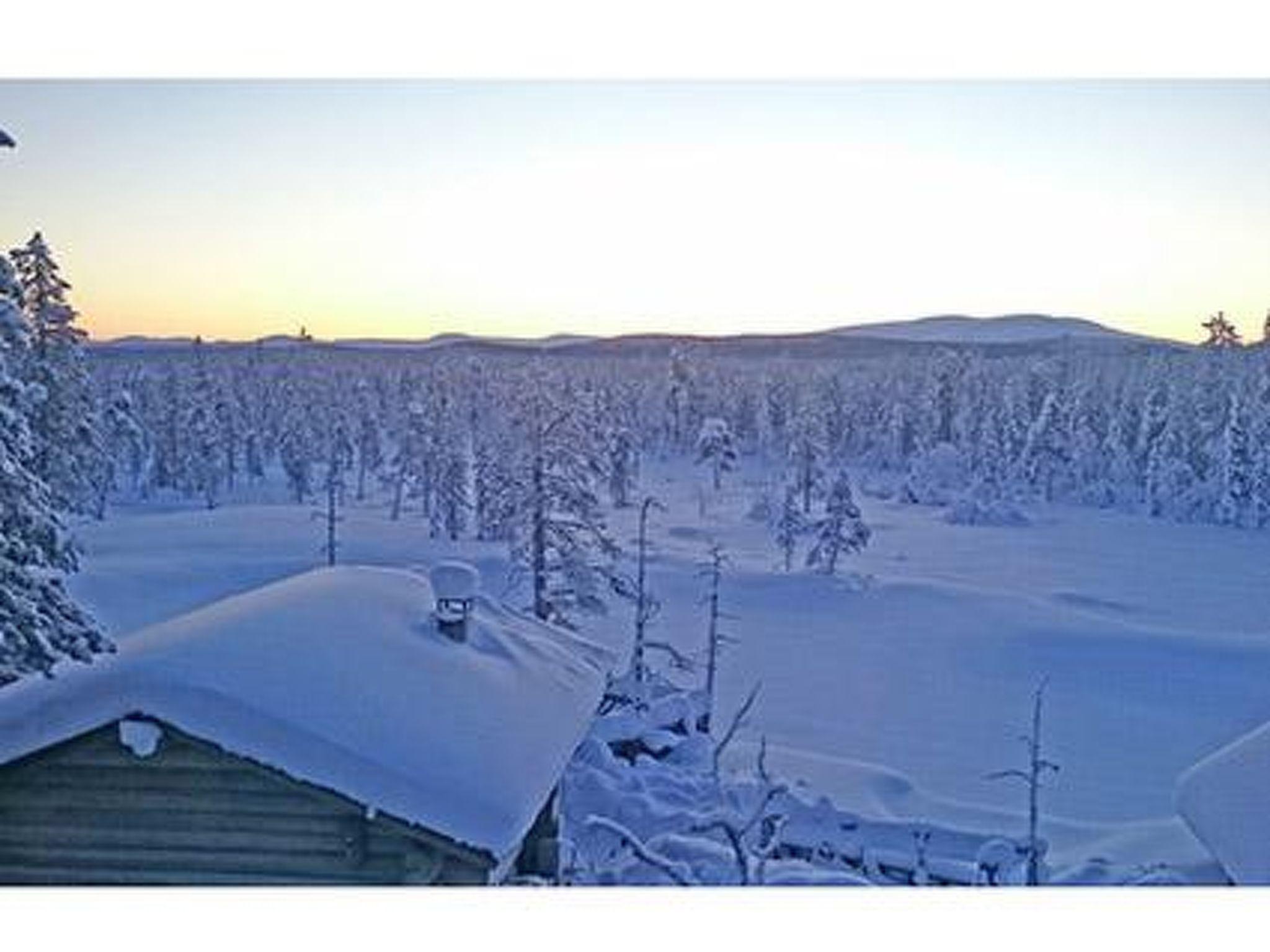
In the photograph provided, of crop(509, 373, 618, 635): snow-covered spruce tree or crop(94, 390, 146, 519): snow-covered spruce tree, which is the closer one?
crop(94, 390, 146, 519): snow-covered spruce tree

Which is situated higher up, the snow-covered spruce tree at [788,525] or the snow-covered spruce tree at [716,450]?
the snow-covered spruce tree at [716,450]

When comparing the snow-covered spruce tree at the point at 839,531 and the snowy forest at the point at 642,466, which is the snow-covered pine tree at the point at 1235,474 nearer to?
the snowy forest at the point at 642,466

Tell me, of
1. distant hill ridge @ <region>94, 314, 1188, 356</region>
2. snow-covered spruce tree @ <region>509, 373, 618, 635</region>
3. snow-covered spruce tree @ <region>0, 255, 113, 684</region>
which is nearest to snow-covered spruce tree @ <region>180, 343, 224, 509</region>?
snow-covered spruce tree @ <region>509, 373, 618, 635</region>

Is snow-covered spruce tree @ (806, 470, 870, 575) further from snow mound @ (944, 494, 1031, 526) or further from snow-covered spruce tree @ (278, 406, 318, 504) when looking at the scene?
snow-covered spruce tree @ (278, 406, 318, 504)

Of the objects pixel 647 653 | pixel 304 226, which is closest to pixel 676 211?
pixel 304 226

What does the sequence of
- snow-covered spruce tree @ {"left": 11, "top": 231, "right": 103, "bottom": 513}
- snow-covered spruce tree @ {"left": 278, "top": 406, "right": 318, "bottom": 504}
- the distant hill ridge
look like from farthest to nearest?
snow-covered spruce tree @ {"left": 278, "top": 406, "right": 318, "bottom": 504} → the distant hill ridge → snow-covered spruce tree @ {"left": 11, "top": 231, "right": 103, "bottom": 513}

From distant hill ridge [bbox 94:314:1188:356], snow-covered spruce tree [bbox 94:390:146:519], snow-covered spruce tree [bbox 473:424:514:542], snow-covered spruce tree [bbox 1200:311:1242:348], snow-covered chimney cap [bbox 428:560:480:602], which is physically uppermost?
snow-covered spruce tree [bbox 1200:311:1242:348]

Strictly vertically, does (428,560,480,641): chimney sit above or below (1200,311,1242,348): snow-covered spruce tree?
below

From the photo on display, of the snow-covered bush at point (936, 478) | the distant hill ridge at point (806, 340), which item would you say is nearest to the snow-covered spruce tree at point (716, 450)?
the snow-covered bush at point (936, 478)
